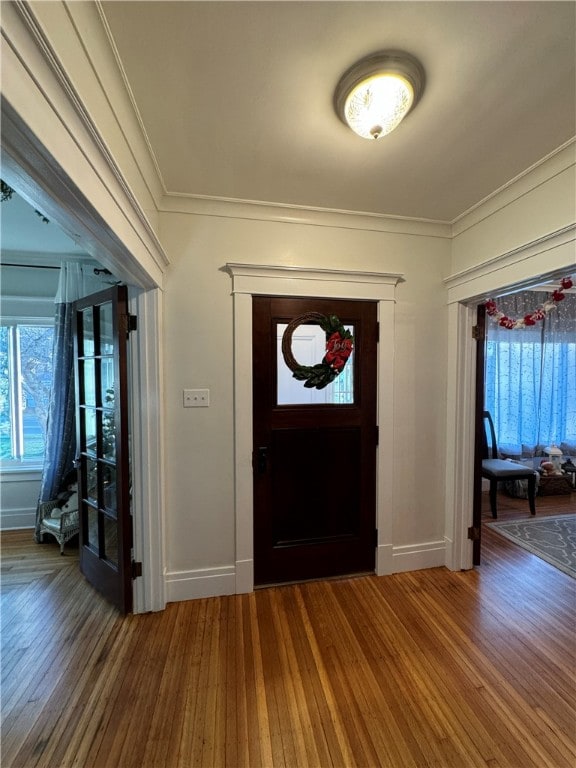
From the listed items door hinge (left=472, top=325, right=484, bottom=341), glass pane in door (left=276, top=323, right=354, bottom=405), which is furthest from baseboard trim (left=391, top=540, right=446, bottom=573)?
door hinge (left=472, top=325, right=484, bottom=341)

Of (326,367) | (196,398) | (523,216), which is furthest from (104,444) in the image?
(523,216)

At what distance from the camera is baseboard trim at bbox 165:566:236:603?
1.98 metres

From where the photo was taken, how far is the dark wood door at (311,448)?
2.06 meters

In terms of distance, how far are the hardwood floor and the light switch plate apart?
4.20 feet

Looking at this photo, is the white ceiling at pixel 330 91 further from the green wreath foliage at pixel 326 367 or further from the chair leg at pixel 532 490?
the chair leg at pixel 532 490

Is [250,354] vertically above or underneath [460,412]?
above

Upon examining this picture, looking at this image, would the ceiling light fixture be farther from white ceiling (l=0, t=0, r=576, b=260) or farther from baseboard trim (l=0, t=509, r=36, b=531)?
baseboard trim (l=0, t=509, r=36, b=531)

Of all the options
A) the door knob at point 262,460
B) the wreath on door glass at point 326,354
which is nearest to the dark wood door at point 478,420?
the wreath on door glass at point 326,354

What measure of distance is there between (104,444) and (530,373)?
4797 millimetres

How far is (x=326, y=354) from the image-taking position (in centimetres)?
208

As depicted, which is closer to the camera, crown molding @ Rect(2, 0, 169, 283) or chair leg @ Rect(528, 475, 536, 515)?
crown molding @ Rect(2, 0, 169, 283)

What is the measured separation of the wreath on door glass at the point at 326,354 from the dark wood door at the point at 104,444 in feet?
3.31

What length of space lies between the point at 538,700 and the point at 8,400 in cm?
439

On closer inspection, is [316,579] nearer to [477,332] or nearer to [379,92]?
[477,332]
